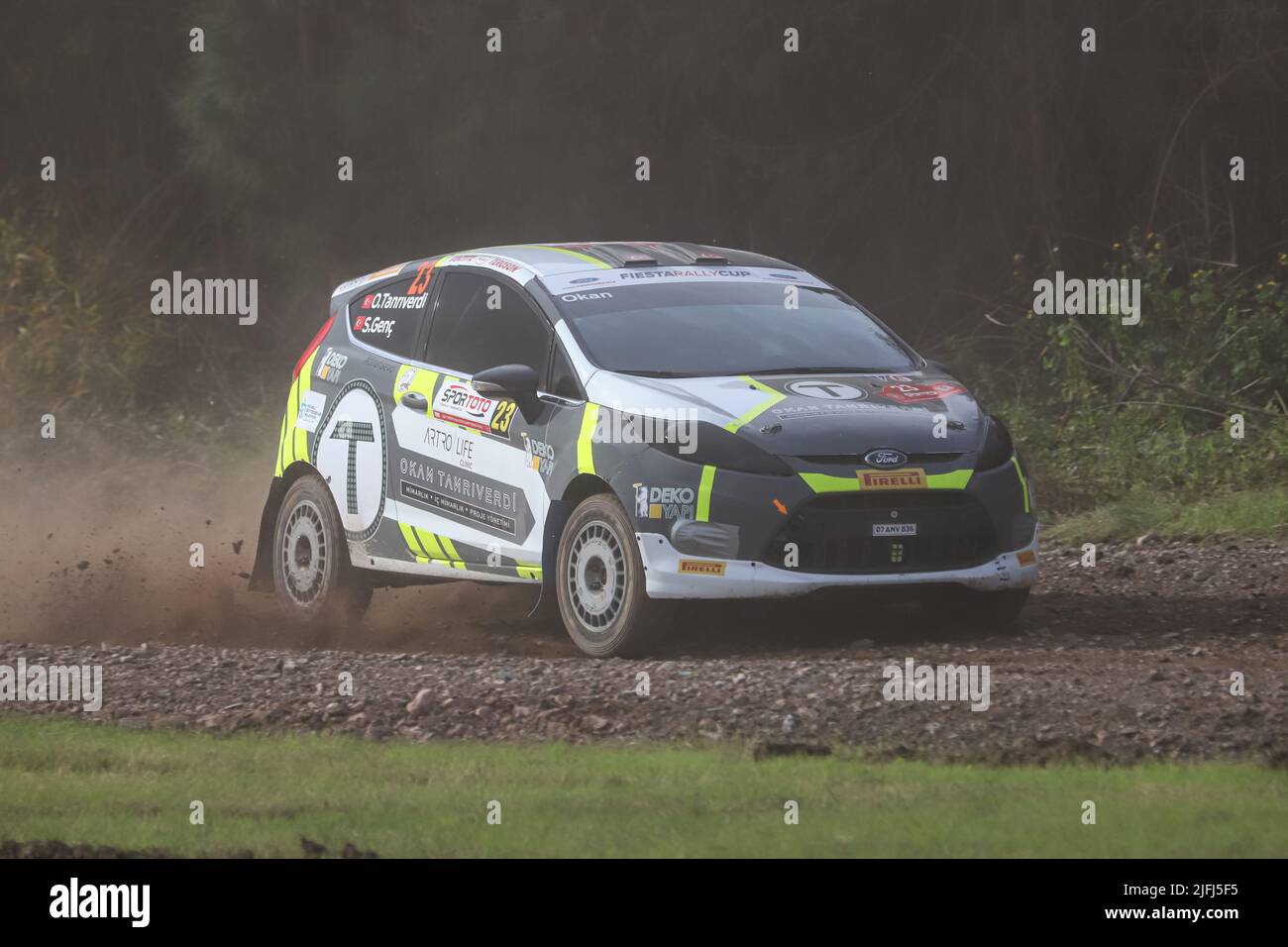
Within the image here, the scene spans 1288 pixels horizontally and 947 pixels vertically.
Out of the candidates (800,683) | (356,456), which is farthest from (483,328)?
(800,683)

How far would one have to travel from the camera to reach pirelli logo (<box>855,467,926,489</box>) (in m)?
9.47

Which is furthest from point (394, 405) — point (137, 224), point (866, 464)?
point (137, 224)

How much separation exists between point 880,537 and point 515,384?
6.26 feet

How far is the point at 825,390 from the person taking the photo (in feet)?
32.6

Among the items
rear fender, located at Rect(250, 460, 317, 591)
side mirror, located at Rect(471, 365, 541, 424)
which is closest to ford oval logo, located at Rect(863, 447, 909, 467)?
side mirror, located at Rect(471, 365, 541, 424)

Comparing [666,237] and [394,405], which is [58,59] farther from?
[394,405]

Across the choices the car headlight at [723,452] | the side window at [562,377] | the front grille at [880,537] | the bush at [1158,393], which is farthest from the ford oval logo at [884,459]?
the bush at [1158,393]

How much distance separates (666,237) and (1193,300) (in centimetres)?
530

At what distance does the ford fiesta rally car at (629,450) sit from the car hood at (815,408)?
1 cm

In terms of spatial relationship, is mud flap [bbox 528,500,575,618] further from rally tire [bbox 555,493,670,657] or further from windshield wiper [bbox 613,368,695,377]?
windshield wiper [bbox 613,368,695,377]

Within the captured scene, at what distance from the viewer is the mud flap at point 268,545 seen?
12.1 meters

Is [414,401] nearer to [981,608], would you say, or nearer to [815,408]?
[815,408]

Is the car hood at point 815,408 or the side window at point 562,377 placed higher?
the side window at point 562,377

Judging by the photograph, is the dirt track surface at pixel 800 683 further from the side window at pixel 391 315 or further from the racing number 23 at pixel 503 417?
the side window at pixel 391 315
